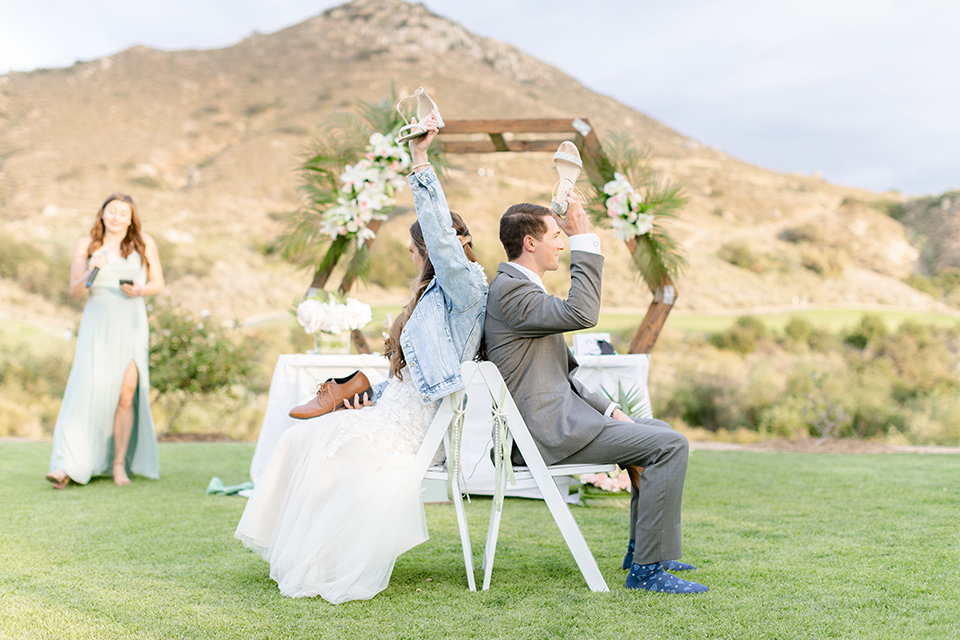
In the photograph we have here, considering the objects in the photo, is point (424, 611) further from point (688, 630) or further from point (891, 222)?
point (891, 222)

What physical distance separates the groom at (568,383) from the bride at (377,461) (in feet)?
0.47

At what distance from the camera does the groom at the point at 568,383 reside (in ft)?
7.63

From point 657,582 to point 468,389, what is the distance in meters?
2.01

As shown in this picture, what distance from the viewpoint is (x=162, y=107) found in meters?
34.2

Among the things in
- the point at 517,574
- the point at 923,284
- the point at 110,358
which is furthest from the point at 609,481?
the point at 923,284

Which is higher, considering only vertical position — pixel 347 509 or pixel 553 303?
pixel 553 303

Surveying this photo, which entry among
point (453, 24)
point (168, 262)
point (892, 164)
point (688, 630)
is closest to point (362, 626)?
point (688, 630)

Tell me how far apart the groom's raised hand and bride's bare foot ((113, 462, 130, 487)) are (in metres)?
3.71

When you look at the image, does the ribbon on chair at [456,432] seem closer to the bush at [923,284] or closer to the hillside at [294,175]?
the hillside at [294,175]

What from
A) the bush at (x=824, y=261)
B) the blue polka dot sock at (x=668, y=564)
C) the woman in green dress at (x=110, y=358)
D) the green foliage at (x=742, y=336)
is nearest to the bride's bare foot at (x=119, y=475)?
the woman in green dress at (x=110, y=358)

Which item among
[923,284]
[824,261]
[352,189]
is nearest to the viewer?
[352,189]

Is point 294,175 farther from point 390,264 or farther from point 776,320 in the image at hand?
point 776,320

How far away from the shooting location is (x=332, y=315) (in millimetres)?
4465

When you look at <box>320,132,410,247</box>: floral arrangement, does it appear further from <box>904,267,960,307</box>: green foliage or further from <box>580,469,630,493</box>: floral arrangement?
<box>904,267,960,307</box>: green foliage
